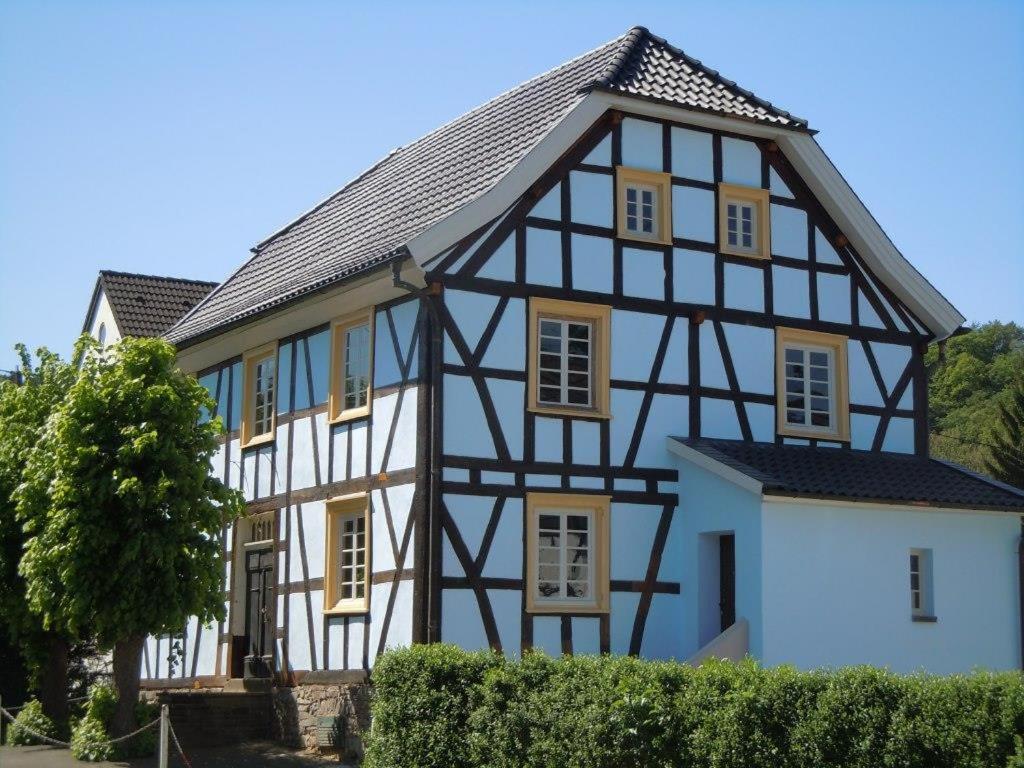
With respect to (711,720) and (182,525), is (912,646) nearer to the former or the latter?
(711,720)

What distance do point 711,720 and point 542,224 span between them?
9816mm

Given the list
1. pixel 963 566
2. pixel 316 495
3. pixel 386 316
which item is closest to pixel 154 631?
pixel 316 495

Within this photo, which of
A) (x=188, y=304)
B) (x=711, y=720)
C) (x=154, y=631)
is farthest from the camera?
(x=188, y=304)

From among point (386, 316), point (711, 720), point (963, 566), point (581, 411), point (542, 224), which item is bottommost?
point (711, 720)

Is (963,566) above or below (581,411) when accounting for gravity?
below

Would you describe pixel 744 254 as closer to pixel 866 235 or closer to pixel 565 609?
pixel 866 235

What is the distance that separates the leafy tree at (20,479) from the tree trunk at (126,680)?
192 cm

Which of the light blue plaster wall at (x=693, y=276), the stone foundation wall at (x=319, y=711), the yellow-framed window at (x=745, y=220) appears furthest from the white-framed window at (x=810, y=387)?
the stone foundation wall at (x=319, y=711)

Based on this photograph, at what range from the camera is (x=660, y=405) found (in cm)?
2184

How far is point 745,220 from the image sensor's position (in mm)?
23250

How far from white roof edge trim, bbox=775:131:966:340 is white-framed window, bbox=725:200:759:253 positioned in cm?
106

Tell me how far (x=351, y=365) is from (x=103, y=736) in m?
6.23

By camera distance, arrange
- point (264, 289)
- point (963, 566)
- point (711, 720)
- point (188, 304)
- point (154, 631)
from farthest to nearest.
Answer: point (188, 304) → point (264, 289) → point (963, 566) → point (154, 631) → point (711, 720)

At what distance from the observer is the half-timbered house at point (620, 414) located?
2014 centimetres
